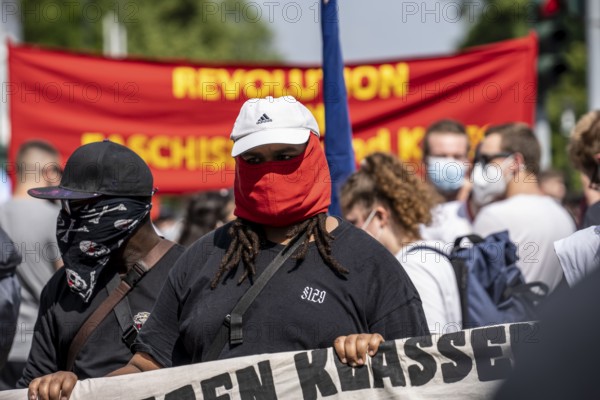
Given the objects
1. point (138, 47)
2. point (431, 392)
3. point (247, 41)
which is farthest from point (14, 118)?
point (247, 41)

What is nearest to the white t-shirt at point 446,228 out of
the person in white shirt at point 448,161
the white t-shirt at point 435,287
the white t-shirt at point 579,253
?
the person in white shirt at point 448,161

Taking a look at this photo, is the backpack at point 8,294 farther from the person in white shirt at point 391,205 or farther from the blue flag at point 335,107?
the blue flag at point 335,107

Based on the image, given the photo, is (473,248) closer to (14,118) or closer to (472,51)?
(472,51)

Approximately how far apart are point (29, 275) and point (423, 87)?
130 inches

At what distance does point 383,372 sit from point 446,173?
322 cm

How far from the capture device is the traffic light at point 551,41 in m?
9.67

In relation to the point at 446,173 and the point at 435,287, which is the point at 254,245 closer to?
the point at 435,287

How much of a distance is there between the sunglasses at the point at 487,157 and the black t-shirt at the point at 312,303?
2562mm

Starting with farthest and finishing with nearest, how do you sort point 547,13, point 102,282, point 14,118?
point 547,13, point 14,118, point 102,282

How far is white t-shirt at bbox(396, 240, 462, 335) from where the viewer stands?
12.4ft

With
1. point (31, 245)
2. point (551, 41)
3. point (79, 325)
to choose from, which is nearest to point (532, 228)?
point (79, 325)

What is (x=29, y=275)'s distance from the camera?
5.29m

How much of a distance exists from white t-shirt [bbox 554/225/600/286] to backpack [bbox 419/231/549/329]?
731 mm

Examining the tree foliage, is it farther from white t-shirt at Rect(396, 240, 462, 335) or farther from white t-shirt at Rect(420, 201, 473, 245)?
white t-shirt at Rect(396, 240, 462, 335)
